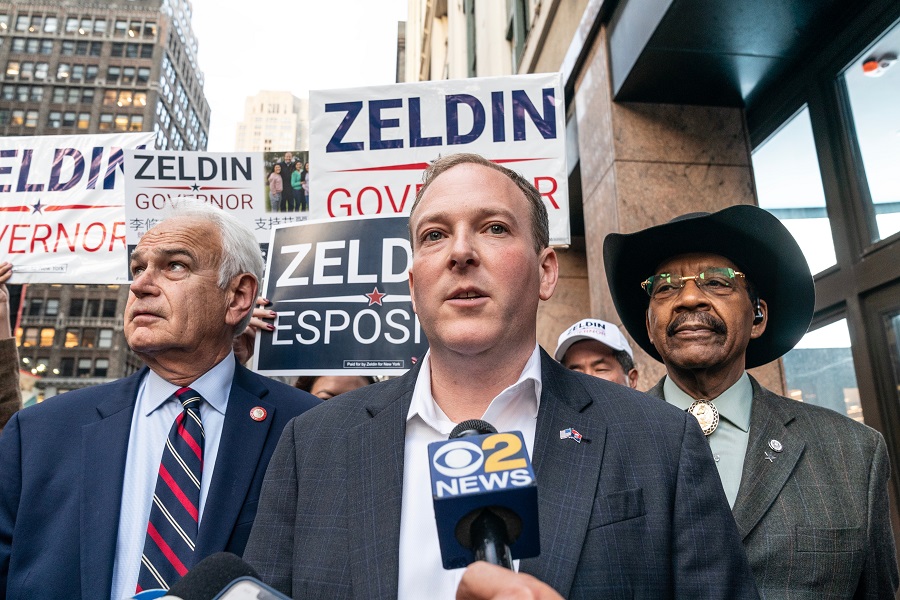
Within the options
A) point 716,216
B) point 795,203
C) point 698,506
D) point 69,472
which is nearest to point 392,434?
point 698,506

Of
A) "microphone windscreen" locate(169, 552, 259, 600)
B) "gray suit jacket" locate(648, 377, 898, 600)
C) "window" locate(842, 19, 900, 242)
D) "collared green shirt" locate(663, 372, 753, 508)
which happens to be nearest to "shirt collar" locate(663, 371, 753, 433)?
"collared green shirt" locate(663, 372, 753, 508)

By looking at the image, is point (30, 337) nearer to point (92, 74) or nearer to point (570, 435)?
point (92, 74)

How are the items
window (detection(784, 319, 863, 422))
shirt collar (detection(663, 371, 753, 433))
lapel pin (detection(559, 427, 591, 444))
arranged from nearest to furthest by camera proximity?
lapel pin (detection(559, 427, 591, 444)) → shirt collar (detection(663, 371, 753, 433)) → window (detection(784, 319, 863, 422))

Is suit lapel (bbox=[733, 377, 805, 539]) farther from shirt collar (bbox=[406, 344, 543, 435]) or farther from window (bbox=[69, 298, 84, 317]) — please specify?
window (bbox=[69, 298, 84, 317])

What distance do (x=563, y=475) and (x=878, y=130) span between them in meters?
3.73

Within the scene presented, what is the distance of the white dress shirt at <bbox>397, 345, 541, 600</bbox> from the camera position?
1471mm

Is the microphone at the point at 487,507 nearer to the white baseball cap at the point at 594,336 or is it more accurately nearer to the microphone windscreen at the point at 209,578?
the microphone windscreen at the point at 209,578

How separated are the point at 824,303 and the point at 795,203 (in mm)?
815

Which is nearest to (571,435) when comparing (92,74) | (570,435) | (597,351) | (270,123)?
(570,435)

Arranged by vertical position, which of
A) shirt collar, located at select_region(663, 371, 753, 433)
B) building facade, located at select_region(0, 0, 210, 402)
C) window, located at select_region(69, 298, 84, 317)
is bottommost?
shirt collar, located at select_region(663, 371, 753, 433)

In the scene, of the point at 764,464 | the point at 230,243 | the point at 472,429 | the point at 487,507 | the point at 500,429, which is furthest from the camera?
the point at 230,243

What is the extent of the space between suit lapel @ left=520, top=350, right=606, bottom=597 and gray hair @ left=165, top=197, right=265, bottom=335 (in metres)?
1.38

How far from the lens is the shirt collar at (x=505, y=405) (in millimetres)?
1702

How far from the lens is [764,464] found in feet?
7.13
